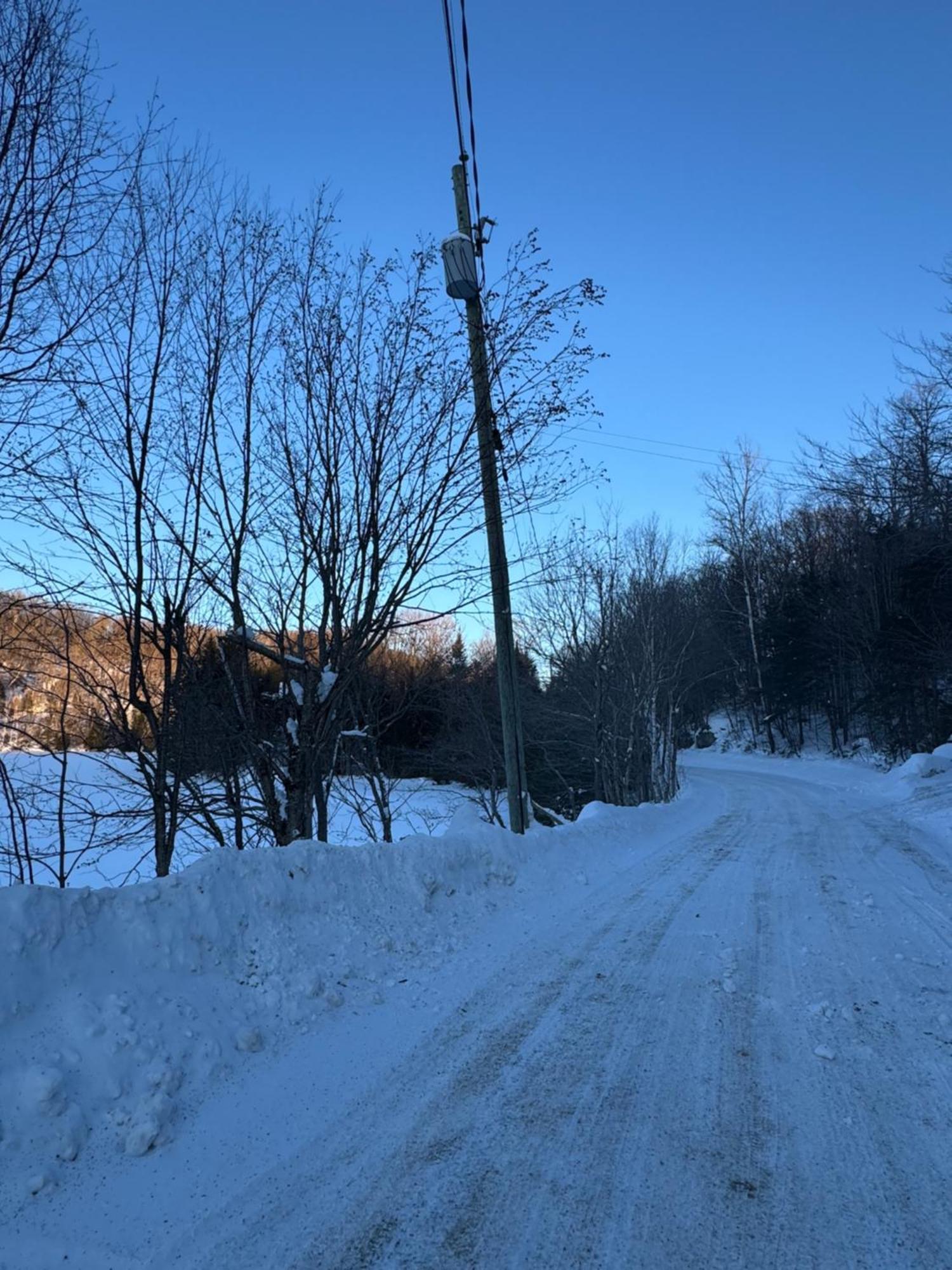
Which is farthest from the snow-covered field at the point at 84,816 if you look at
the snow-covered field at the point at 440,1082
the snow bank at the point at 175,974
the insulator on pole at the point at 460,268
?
the insulator on pole at the point at 460,268

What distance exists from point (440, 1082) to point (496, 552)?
495cm

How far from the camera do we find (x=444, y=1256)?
1.72 meters

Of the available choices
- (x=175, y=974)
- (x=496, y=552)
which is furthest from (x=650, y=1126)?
(x=496, y=552)

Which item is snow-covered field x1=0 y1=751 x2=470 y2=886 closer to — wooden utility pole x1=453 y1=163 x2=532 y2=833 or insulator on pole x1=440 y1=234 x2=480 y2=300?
wooden utility pole x1=453 y1=163 x2=532 y2=833

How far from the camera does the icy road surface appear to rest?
5.76 ft

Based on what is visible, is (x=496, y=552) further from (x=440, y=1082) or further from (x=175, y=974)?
(x=440, y=1082)

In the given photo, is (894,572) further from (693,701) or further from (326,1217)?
(326,1217)

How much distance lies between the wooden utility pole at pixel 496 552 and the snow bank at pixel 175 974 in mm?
3029

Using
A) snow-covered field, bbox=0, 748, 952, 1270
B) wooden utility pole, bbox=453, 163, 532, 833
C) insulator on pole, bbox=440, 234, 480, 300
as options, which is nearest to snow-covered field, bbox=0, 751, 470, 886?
snow-covered field, bbox=0, 748, 952, 1270

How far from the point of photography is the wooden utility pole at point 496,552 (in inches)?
216

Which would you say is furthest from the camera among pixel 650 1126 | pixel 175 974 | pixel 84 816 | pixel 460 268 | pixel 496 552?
pixel 496 552

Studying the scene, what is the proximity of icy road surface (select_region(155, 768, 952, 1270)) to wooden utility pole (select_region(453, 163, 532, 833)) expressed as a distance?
11.2 feet

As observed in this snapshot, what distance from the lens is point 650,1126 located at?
225 centimetres

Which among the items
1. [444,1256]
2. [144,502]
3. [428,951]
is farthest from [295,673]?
[444,1256]
